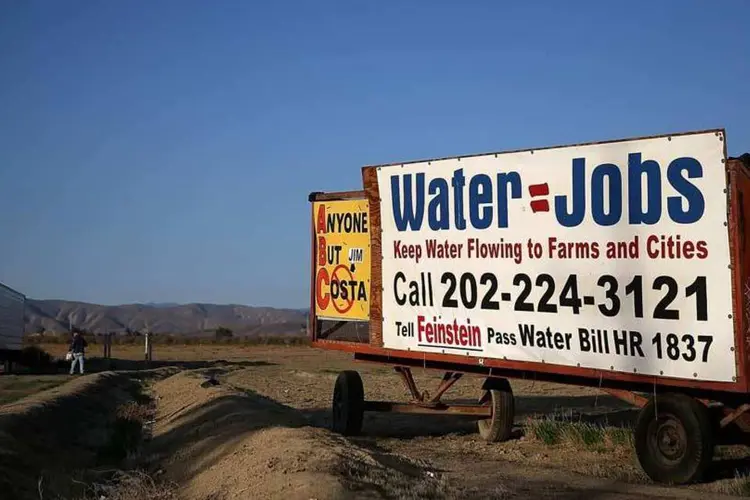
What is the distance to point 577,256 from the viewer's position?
11961 millimetres

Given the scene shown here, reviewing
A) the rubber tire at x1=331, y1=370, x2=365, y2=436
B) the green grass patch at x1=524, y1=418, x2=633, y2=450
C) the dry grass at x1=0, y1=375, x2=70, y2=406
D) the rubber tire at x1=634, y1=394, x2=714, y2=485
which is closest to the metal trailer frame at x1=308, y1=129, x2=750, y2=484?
the rubber tire at x1=634, y1=394, x2=714, y2=485

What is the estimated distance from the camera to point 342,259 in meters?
16.1

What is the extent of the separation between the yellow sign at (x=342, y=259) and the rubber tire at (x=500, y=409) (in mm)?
2206

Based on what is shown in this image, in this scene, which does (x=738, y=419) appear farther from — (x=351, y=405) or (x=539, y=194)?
(x=351, y=405)

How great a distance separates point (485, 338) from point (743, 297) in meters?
3.91

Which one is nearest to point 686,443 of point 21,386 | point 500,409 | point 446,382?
point 500,409

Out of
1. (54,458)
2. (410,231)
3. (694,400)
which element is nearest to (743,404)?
(694,400)

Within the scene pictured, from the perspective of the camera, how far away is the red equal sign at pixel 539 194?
12.3 meters

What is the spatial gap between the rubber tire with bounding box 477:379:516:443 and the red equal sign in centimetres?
334

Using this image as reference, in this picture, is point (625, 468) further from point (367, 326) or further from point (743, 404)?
point (367, 326)

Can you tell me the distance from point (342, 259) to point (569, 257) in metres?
4.93

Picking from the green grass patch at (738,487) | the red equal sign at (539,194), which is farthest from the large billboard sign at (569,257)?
the green grass patch at (738,487)

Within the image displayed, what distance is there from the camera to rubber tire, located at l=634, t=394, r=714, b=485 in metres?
10.5

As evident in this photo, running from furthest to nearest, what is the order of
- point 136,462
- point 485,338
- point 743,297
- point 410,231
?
point 136,462 → point 410,231 → point 485,338 → point 743,297
